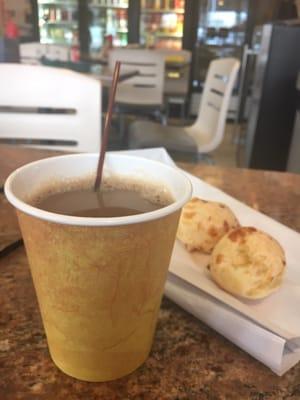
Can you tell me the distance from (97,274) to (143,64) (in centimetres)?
283

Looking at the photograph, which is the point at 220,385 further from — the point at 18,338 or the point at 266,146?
the point at 266,146

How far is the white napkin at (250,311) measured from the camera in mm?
345

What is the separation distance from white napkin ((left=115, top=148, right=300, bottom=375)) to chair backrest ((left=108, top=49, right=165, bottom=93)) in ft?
8.46

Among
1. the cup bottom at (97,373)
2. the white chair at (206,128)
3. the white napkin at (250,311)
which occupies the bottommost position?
the white chair at (206,128)

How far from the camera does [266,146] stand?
2.55m

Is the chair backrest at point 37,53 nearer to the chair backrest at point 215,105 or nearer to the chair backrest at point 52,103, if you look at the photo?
the chair backrest at point 215,105

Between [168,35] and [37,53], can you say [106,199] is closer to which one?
[37,53]

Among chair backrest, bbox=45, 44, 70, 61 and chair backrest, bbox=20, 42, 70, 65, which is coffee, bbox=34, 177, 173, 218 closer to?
chair backrest, bbox=20, 42, 70, 65

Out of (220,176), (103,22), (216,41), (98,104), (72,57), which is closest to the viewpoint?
(220,176)

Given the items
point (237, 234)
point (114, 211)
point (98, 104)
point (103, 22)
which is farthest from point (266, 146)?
point (103, 22)

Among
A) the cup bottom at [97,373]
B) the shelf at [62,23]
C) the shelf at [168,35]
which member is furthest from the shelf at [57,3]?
the cup bottom at [97,373]

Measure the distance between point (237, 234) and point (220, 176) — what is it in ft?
1.33

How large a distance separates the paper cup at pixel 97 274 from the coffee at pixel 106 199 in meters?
0.01

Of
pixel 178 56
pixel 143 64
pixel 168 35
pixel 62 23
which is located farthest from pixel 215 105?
pixel 62 23
